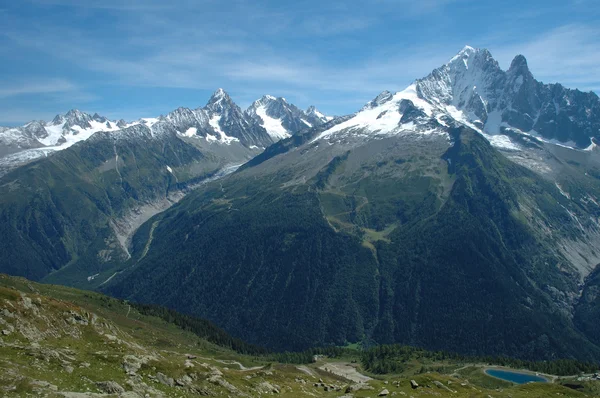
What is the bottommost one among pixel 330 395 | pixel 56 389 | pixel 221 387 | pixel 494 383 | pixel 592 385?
pixel 494 383

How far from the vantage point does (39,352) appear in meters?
72.1

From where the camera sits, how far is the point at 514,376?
188500 mm

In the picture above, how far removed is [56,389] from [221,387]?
89.2 ft

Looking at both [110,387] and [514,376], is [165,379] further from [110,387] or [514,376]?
[514,376]

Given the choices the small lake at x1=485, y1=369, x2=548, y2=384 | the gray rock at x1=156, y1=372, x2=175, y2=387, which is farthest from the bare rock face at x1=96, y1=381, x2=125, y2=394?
the small lake at x1=485, y1=369, x2=548, y2=384

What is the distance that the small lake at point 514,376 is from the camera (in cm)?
17909

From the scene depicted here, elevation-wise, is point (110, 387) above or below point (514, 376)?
above

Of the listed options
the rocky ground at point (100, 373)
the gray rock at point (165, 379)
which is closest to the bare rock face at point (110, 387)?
the rocky ground at point (100, 373)

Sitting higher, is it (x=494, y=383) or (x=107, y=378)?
(x=107, y=378)

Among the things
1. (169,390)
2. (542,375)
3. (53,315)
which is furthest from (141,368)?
(542,375)

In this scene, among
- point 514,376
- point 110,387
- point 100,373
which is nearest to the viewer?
point 110,387

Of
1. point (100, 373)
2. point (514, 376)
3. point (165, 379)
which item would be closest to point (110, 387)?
point (100, 373)

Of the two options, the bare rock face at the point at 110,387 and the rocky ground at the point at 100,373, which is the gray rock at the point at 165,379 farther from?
the bare rock face at the point at 110,387

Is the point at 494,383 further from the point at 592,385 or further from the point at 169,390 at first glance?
the point at 169,390
